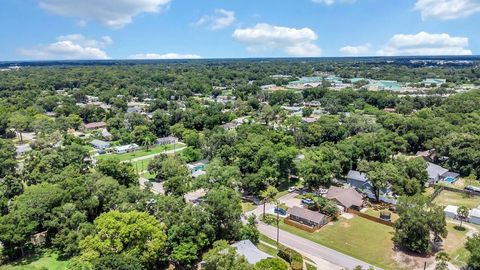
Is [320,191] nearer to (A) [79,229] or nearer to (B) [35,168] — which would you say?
(A) [79,229]

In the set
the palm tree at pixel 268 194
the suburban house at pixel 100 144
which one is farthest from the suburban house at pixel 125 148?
the palm tree at pixel 268 194

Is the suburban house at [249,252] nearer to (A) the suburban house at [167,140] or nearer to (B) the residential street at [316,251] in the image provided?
(B) the residential street at [316,251]

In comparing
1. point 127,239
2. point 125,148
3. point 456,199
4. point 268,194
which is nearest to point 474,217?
point 456,199

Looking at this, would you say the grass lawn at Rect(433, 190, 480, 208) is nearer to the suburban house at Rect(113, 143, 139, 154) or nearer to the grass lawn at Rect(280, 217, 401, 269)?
the grass lawn at Rect(280, 217, 401, 269)

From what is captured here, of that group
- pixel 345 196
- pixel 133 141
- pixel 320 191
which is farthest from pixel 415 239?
pixel 133 141

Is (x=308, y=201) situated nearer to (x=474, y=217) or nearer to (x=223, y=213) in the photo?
(x=223, y=213)

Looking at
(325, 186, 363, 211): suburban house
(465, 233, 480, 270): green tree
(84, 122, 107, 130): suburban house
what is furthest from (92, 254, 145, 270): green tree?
(84, 122, 107, 130): suburban house
